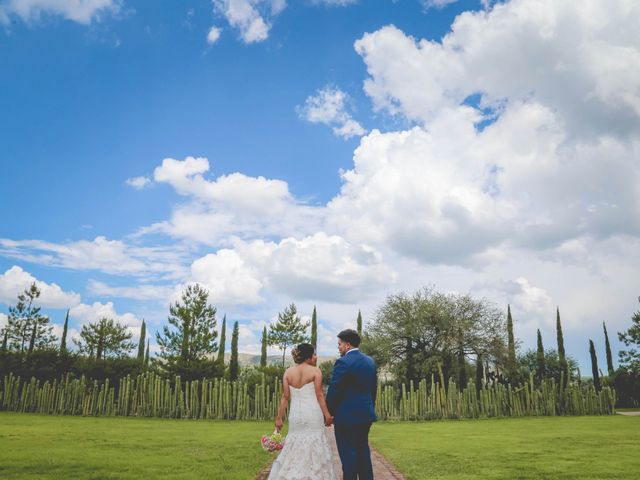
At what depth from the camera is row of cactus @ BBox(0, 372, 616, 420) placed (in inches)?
958

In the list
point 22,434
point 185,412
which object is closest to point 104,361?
point 185,412

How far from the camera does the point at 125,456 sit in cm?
Result: 973

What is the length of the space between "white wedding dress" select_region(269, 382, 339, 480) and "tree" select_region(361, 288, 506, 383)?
2850cm

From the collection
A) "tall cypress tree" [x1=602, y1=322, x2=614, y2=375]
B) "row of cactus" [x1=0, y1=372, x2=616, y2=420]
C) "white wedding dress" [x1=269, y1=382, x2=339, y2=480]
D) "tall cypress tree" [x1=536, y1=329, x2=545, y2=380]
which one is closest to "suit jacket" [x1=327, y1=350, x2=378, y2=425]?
"white wedding dress" [x1=269, y1=382, x2=339, y2=480]

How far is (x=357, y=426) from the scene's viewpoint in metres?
5.02

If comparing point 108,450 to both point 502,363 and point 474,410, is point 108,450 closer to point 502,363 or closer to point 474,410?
point 474,410

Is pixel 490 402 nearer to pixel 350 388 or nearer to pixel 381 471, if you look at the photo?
pixel 381 471

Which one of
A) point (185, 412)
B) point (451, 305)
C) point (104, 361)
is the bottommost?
point (185, 412)

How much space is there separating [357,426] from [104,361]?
1068 inches

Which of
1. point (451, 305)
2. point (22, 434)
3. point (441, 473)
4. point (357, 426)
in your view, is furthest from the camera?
point (451, 305)

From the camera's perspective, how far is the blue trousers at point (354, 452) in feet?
16.3

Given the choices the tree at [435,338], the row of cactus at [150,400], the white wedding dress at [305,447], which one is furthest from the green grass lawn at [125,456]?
the tree at [435,338]

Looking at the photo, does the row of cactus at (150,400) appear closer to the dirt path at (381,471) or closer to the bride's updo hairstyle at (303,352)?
the dirt path at (381,471)

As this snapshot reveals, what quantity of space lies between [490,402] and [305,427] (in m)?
22.2
